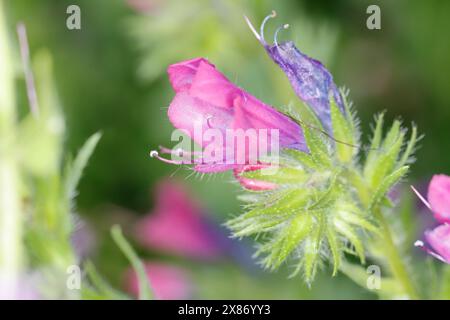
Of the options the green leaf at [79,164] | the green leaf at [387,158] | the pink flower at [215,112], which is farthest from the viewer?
the green leaf at [79,164]

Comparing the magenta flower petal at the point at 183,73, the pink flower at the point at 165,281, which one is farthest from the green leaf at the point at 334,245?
the pink flower at the point at 165,281

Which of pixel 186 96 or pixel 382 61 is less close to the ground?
pixel 382 61

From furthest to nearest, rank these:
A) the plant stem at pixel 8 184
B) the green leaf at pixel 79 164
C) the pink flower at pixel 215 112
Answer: the plant stem at pixel 8 184, the green leaf at pixel 79 164, the pink flower at pixel 215 112

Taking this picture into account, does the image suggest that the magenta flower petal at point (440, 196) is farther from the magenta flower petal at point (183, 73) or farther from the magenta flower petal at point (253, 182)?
the magenta flower petal at point (183, 73)
